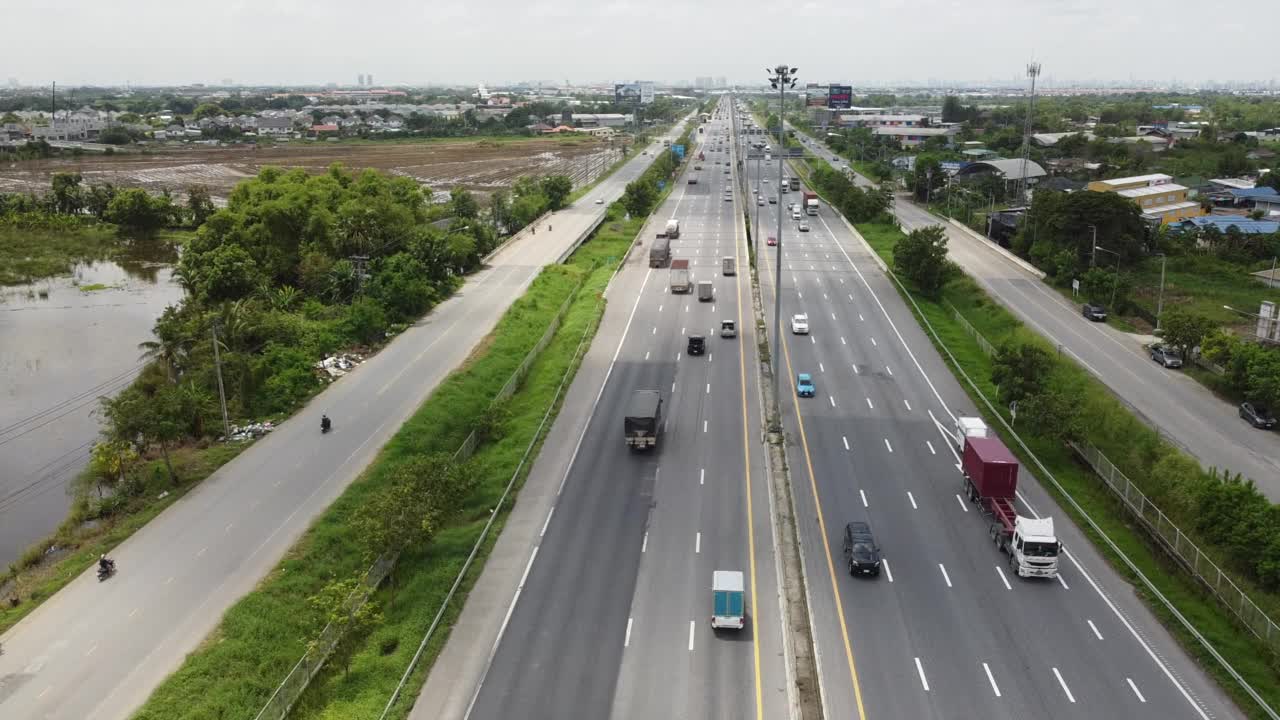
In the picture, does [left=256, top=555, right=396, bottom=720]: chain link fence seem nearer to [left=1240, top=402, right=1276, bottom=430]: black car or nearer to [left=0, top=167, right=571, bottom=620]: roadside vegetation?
[left=0, top=167, right=571, bottom=620]: roadside vegetation

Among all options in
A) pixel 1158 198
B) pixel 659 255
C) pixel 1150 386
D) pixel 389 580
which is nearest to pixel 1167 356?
pixel 1150 386

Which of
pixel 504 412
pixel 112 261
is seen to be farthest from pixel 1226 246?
pixel 112 261

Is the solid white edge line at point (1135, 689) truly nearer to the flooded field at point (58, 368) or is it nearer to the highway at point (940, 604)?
the highway at point (940, 604)

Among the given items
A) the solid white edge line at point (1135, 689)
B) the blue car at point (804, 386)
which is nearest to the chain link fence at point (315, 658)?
the blue car at point (804, 386)

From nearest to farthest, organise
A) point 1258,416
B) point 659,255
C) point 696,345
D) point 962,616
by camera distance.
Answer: point 962,616 → point 1258,416 → point 696,345 → point 659,255

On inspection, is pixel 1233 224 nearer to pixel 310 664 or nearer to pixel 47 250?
pixel 310 664

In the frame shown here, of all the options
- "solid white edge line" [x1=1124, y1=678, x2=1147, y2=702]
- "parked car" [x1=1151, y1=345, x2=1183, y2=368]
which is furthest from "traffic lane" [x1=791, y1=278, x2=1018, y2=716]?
"parked car" [x1=1151, y1=345, x2=1183, y2=368]

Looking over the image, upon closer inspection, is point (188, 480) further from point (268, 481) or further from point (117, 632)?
point (117, 632)
